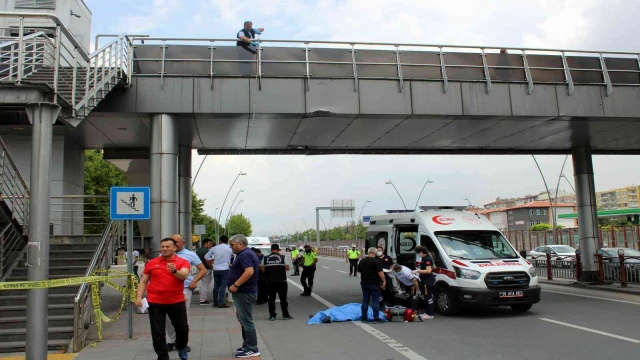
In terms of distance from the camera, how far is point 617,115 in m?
14.7

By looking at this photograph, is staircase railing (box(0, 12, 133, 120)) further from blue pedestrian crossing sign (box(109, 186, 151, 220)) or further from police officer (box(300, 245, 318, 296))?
police officer (box(300, 245, 318, 296))

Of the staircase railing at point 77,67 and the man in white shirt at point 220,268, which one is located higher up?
the staircase railing at point 77,67

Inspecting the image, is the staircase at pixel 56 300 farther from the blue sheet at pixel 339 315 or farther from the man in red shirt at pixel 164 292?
the blue sheet at pixel 339 315

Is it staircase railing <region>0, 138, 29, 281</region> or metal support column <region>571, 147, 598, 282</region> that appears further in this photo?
metal support column <region>571, 147, 598, 282</region>

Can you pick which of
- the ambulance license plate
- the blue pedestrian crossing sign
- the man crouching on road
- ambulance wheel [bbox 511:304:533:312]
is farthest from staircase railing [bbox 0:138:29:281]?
ambulance wheel [bbox 511:304:533:312]

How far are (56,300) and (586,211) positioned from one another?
18.1m

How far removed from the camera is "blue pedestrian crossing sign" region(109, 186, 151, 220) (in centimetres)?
937

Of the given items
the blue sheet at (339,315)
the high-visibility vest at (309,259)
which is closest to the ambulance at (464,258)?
the blue sheet at (339,315)

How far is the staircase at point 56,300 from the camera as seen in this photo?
8562mm

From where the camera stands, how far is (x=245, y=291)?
7.39 metres

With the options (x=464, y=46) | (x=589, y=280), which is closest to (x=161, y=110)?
(x=464, y=46)

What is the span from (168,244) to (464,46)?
1100 centimetres

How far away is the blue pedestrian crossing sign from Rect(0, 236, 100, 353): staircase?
1.90 m

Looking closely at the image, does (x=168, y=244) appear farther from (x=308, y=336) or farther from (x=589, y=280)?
(x=589, y=280)
